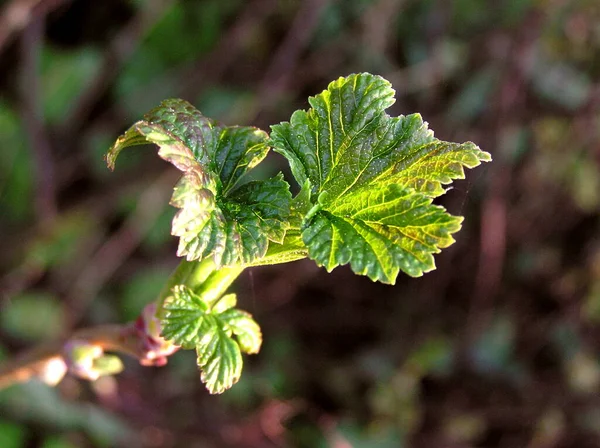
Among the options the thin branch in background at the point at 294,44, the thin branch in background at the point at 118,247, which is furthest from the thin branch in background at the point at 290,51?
the thin branch in background at the point at 118,247

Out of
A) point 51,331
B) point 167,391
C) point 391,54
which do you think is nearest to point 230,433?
point 167,391

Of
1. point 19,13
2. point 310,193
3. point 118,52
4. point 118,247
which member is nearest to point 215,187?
point 310,193

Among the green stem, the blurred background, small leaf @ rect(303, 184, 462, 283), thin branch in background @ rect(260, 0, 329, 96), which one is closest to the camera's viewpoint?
small leaf @ rect(303, 184, 462, 283)

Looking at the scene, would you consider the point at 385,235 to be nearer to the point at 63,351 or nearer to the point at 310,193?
the point at 310,193

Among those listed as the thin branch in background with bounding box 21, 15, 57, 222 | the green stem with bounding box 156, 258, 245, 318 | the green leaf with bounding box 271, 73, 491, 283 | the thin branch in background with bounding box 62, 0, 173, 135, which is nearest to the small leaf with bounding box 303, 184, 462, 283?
the green leaf with bounding box 271, 73, 491, 283

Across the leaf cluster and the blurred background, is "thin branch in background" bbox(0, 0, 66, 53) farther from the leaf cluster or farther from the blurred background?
the leaf cluster

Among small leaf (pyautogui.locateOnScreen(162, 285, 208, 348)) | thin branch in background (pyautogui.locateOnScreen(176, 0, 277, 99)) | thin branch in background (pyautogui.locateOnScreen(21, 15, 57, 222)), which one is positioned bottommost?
small leaf (pyautogui.locateOnScreen(162, 285, 208, 348))

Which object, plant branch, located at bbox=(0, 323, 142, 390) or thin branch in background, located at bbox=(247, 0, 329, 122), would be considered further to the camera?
thin branch in background, located at bbox=(247, 0, 329, 122)

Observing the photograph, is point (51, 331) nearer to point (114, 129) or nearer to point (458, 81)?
point (114, 129)
